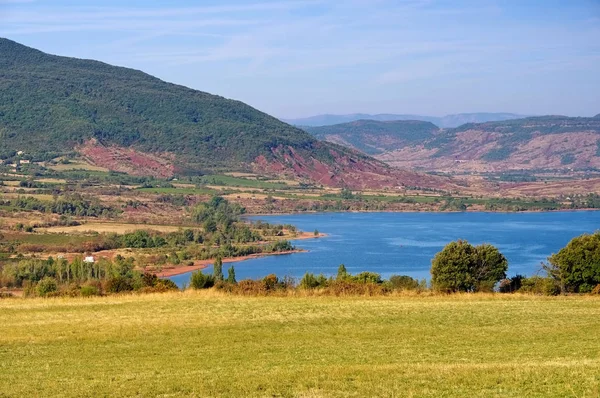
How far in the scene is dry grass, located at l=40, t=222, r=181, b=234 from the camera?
81.8 meters

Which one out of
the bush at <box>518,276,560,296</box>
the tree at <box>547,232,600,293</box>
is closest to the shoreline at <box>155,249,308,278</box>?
the bush at <box>518,276,560,296</box>

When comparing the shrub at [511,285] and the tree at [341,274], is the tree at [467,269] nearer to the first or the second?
the shrub at [511,285]

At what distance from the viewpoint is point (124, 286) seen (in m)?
30.8

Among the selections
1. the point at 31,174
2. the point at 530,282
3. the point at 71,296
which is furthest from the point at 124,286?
the point at 31,174

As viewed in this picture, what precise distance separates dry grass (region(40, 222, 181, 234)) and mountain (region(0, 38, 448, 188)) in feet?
208

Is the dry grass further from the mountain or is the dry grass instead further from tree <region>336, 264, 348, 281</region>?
the mountain

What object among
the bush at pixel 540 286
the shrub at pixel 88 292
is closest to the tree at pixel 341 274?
the bush at pixel 540 286

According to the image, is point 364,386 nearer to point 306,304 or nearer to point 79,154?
point 306,304

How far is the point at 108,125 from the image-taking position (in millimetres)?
177000

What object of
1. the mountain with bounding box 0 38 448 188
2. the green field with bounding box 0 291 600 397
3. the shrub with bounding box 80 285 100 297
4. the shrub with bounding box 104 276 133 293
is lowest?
the shrub with bounding box 104 276 133 293

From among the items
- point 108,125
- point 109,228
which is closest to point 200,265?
point 109,228

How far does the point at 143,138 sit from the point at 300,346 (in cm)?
16576

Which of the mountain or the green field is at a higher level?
the mountain

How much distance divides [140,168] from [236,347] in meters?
141
